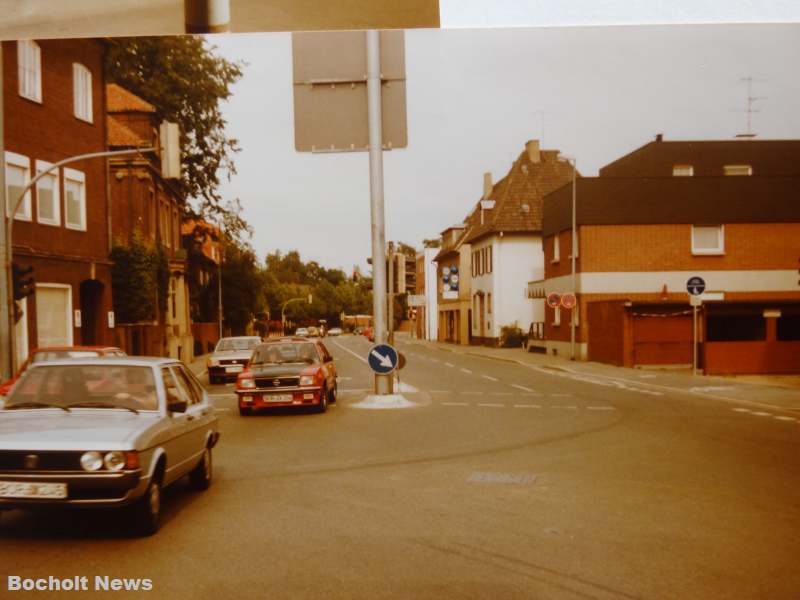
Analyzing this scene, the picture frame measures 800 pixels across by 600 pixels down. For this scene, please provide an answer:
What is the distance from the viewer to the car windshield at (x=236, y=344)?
7.10m

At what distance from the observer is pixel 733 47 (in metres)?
5.38

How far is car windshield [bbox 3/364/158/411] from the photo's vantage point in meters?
5.43

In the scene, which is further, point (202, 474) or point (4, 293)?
point (202, 474)

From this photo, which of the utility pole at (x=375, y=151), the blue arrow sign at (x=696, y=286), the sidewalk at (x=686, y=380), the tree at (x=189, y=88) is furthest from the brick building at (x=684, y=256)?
the tree at (x=189, y=88)

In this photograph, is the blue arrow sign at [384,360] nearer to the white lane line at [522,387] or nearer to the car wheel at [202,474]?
the white lane line at [522,387]

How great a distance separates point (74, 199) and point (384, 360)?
10.2 metres

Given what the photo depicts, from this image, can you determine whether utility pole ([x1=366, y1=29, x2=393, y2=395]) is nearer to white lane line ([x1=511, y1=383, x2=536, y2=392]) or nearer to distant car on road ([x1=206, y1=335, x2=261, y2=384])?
distant car on road ([x1=206, y1=335, x2=261, y2=384])

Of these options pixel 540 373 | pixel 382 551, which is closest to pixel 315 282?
pixel 382 551

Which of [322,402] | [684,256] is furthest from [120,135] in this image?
[684,256]

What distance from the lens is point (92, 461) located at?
520 cm

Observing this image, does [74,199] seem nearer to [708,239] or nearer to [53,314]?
[53,314]

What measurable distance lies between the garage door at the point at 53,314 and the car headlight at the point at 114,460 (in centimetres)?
70

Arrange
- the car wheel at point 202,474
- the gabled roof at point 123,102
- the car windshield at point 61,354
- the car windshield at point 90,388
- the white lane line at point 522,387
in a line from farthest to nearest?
the white lane line at point 522,387 < the car wheel at point 202,474 < the car windshield at point 90,388 < the gabled roof at point 123,102 < the car windshield at point 61,354

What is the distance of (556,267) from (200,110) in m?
28.9
